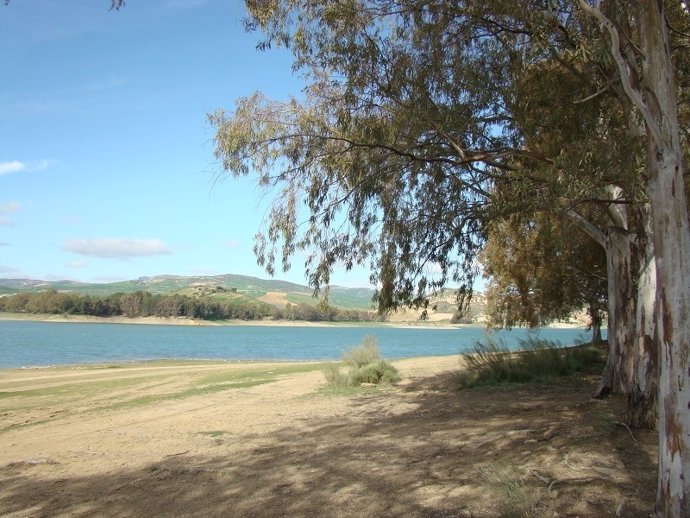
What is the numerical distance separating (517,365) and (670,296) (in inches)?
351

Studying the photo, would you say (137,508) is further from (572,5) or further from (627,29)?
(572,5)

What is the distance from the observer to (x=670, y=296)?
430 centimetres

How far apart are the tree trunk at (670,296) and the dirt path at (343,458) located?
492mm

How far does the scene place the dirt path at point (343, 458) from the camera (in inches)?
202

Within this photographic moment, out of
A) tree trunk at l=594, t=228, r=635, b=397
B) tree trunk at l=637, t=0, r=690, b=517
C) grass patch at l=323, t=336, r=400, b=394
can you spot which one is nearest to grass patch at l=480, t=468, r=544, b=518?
tree trunk at l=637, t=0, r=690, b=517

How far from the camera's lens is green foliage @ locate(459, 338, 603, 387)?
12.4m

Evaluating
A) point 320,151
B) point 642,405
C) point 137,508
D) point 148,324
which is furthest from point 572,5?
point 148,324

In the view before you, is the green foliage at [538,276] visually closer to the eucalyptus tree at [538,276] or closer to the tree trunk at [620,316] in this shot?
the eucalyptus tree at [538,276]

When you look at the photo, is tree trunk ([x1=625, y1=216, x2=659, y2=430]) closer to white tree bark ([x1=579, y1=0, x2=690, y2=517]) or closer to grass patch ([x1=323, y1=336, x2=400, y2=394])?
white tree bark ([x1=579, y1=0, x2=690, y2=517])

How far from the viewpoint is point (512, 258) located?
18.0 metres

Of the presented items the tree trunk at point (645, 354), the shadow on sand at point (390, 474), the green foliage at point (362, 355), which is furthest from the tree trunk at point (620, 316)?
the green foliage at point (362, 355)

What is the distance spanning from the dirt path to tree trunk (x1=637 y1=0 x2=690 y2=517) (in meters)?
0.49

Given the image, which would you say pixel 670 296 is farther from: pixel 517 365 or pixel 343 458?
pixel 517 365

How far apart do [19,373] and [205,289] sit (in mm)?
100321
